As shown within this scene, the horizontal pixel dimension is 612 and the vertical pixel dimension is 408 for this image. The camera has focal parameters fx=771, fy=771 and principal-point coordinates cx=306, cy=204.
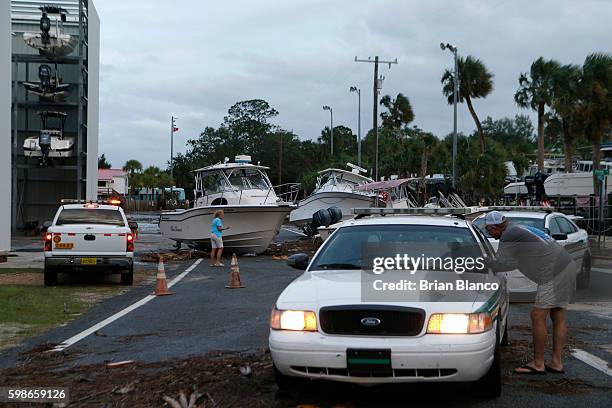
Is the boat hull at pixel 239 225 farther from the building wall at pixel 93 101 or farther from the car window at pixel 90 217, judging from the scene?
the building wall at pixel 93 101

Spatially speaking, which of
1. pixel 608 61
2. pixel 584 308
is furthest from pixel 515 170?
pixel 584 308

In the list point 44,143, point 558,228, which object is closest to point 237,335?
point 558,228

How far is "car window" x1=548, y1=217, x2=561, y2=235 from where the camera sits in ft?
45.7

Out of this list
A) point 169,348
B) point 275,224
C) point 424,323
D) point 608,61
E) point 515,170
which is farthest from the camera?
point 515,170

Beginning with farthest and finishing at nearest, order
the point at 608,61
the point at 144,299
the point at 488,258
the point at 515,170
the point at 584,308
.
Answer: the point at 515,170 → the point at 608,61 → the point at 144,299 → the point at 584,308 → the point at 488,258

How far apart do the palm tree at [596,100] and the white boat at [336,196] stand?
31.5ft

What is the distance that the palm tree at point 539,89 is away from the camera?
1491 inches

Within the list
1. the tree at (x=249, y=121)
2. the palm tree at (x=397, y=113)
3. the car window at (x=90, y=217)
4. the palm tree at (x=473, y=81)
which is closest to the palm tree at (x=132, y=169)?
the tree at (x=249, y=121)

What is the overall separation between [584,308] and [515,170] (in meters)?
53.4

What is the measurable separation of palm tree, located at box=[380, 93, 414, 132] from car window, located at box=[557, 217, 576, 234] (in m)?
52.9

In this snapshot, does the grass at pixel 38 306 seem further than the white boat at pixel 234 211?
No

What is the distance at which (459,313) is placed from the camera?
233 inches

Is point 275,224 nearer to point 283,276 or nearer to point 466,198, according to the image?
point 283,276

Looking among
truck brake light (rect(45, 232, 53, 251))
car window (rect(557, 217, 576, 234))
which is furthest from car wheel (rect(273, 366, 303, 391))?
truck brake light (rect(45, 232, 53, 251))
